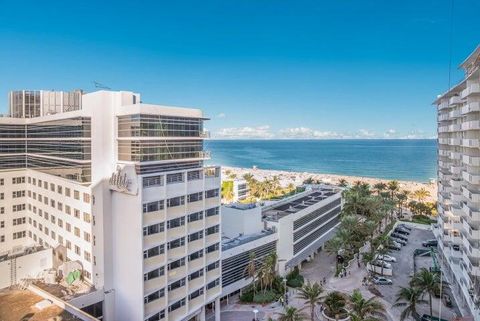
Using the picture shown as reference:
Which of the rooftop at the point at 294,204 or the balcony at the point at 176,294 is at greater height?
the rooftop at the point at 294,204

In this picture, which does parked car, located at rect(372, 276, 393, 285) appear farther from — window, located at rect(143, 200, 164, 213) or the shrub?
window, located at rect(143, 200, 164, 213)

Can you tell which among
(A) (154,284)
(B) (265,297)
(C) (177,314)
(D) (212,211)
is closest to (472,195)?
(B) (265,297)

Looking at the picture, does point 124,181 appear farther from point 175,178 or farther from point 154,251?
point 154,251

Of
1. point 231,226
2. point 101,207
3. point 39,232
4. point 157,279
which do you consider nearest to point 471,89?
point 231,226

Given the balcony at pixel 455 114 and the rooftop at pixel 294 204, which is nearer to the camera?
the balcony at pixel 455 114

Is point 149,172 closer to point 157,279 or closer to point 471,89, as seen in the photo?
point 157,279

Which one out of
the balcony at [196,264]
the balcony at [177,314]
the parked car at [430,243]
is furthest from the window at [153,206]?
the parked car at [430,243]

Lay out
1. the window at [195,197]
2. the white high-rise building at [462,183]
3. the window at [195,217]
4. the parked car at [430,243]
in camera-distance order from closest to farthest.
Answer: the window at [195,197]
the window at [195,217]
the white high-rise building at [462,183]
the parked car at [430,243]

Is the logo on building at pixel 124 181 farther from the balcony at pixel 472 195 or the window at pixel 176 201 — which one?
the balcony at pixel 472 195
